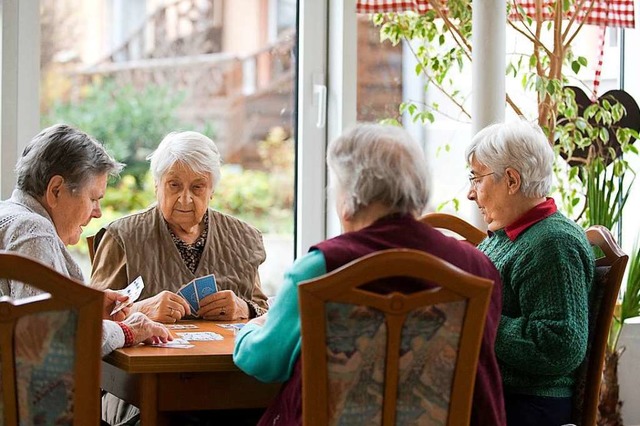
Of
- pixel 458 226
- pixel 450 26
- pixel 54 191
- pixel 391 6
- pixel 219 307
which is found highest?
pixel 391 6

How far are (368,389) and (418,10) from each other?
245 cm

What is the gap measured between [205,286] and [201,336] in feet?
1.30

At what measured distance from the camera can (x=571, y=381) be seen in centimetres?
261

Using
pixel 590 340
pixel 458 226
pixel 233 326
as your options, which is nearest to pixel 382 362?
pixel 590 340

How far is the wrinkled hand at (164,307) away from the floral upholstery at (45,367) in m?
0.86

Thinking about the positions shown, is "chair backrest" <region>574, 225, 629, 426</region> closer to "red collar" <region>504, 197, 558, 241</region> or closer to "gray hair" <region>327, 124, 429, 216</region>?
"red collar" <region>504, 197, 558, 241</region>

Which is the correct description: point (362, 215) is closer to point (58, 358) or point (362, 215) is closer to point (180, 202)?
point (58, 358)

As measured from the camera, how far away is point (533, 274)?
100 inches

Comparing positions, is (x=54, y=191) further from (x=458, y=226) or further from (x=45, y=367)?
(x=458, y=226)

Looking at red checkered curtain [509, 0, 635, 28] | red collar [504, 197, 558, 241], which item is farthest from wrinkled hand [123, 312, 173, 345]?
red checkered curtain [509, 0, 635, 28]

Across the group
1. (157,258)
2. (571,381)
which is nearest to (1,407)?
(157,258)

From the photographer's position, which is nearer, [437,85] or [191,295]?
[191,295]

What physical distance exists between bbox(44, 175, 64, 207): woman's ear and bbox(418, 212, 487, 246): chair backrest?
1.14 meters

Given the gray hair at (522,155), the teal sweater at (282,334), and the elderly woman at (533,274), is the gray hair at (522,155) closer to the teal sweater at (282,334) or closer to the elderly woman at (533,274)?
the elderly woman at (533,274)
